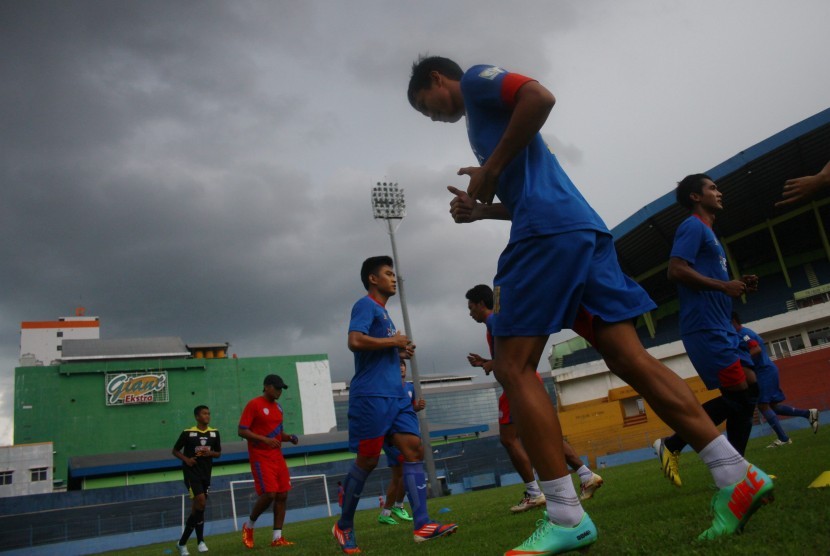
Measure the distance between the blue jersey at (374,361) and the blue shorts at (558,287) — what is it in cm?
293

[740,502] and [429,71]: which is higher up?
[429,71]

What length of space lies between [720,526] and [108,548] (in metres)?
27.3

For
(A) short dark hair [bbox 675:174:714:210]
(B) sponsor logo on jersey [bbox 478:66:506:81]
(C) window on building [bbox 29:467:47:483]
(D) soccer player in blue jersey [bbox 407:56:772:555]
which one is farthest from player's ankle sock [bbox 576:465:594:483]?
(C) window on building [bbox 29:467:47:483]

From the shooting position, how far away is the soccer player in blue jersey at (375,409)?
515 cm

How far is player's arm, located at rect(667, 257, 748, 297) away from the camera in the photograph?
13.8 feet

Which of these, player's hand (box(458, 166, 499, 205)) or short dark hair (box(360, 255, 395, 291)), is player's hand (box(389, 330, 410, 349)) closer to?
short dark hair (box(360, 255, 395, 291))

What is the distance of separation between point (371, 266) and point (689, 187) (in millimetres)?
2839

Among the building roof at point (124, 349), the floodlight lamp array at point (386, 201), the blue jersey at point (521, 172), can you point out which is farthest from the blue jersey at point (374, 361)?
the building roof at point (124, 349)

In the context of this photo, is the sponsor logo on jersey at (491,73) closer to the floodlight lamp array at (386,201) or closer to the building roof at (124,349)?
the floodlight lamp array at (386,201)

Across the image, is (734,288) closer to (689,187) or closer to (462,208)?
(689,187)

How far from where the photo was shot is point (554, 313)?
7.97 feet

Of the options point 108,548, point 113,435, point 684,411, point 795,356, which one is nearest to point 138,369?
point 113,435

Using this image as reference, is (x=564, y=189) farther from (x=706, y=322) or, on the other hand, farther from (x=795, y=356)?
(x=795, y=356)

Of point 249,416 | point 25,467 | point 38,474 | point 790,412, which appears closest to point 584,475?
point 249,416
